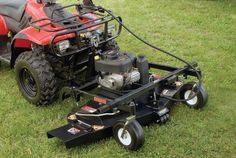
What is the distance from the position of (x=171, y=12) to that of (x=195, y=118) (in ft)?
14.0

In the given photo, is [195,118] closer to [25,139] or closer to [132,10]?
[25,139]

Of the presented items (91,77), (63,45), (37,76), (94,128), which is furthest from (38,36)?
(94,128)

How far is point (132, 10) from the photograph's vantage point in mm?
8633

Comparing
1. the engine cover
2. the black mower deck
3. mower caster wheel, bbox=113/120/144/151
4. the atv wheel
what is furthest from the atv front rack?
mower caster wheel, bbox=113/120/144/151

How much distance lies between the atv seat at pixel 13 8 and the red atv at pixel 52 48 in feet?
0.36

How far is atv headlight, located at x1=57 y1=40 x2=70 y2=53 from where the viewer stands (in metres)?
4.38

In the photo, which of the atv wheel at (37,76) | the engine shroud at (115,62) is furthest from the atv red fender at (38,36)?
the engine shroud at (115,62)

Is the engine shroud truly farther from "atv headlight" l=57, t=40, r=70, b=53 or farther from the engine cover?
"atv headlight" l=57, t=40, r=70, b=53

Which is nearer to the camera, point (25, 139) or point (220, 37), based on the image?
point (25, 139)

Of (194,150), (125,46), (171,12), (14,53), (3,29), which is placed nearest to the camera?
(194,150)

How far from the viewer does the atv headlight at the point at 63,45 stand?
173 inches

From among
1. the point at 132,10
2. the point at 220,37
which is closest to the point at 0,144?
the point at 220,37

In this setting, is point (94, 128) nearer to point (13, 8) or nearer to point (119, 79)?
point (119, 79)

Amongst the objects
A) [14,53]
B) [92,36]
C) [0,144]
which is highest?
[92,36]
